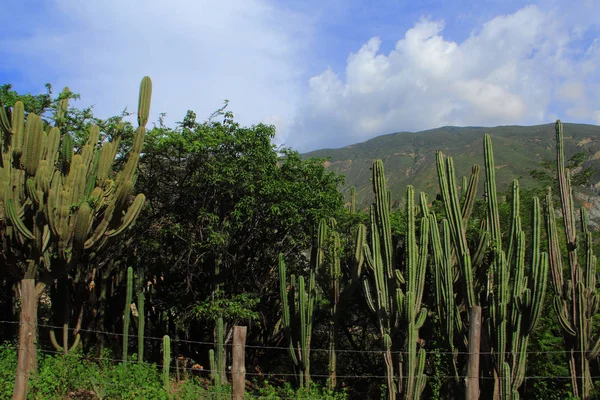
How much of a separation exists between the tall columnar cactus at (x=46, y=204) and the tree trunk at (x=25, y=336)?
0.01m

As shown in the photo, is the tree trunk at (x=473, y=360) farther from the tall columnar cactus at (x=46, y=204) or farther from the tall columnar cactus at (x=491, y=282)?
the tall columnar cactus at (x=46, y=204)

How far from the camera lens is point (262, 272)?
1198cm

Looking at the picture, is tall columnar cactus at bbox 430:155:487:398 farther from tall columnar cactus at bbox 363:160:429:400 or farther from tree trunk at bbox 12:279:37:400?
tree trunk at bbox 12:279:37:400

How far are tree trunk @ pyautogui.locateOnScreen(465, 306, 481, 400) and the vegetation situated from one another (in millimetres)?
29

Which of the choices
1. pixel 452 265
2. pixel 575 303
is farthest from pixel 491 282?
pixel 575 303

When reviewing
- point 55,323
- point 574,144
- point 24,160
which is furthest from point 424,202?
point 574,144

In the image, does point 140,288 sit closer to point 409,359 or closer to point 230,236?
point 230,236

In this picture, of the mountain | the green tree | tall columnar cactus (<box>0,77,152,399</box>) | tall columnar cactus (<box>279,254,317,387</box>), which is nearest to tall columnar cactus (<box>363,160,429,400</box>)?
tall columnar cactus (<box>279,254,317,387</box>)

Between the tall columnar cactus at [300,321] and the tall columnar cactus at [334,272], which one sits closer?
the tall columnar cactus at [300,321]

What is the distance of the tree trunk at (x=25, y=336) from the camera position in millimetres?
6477

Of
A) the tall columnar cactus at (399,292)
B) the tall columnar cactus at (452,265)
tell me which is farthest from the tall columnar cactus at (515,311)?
the tall columnar cactus at (399,292)

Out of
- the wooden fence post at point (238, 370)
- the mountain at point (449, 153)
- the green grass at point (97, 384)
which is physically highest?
the mountain at point (449, 153)

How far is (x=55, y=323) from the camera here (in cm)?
1101

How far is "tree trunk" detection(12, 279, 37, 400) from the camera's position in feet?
21.2
